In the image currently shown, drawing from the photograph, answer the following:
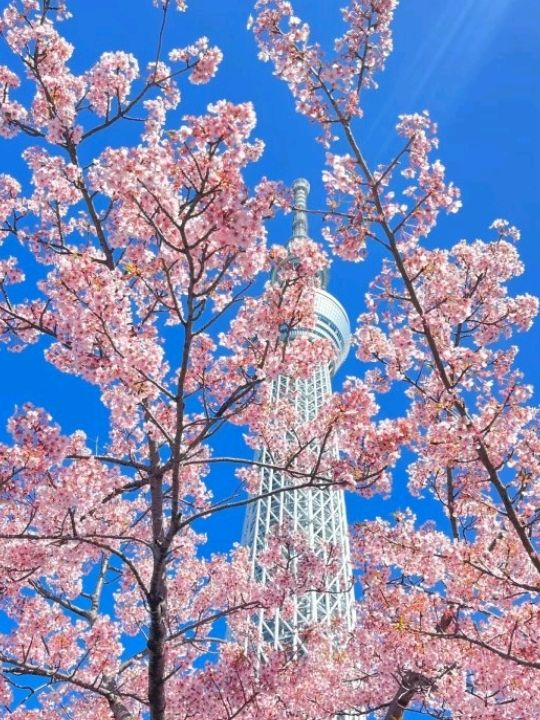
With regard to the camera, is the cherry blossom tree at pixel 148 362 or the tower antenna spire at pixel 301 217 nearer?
the cherry blossom tree at pixel 148 362

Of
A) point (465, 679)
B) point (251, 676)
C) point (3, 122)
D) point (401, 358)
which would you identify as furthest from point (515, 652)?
point (3, 122)

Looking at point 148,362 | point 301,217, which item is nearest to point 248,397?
point 148,362

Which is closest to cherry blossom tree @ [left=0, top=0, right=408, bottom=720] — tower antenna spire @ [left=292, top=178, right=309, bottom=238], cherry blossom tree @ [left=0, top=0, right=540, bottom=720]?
cherry blossom tree @ [left=0, top=0, right=540, bottom=720]

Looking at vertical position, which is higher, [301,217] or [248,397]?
[301,217]

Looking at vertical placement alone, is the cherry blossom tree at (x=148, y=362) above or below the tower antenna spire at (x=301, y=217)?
below

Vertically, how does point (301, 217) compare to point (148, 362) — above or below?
above

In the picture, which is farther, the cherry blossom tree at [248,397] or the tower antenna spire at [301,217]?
the tower antenna spire at [301,217]

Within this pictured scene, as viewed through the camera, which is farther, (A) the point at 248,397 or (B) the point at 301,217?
(B) the point at 301,217

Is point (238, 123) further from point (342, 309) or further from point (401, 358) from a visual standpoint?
point (342, 309)

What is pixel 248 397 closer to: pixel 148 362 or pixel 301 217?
pixel 148 362

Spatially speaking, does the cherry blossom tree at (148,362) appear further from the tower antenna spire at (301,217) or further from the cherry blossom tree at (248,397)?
the tower antenna spire at (301,217)

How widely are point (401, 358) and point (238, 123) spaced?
284 cm

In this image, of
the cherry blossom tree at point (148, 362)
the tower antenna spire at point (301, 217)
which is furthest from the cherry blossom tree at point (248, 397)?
the tower antenna spire at point (301, 217)

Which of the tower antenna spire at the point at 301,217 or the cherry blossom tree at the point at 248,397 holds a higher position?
the tower antenna spire at the point at 301,217
